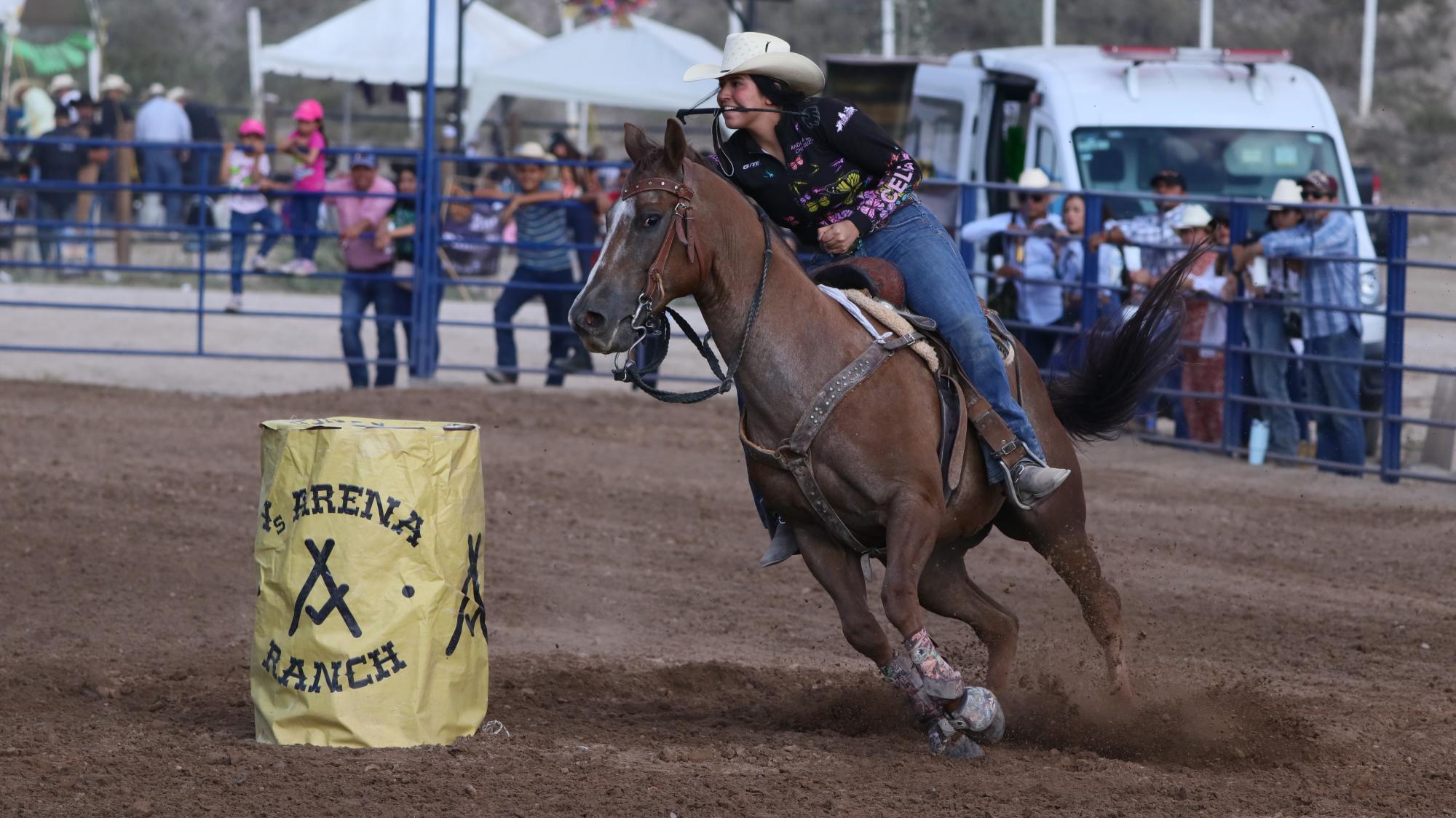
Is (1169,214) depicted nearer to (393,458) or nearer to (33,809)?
(393,458)

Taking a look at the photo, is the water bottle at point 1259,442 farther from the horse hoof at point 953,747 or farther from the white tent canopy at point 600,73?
the white tent canopy at point 600,73

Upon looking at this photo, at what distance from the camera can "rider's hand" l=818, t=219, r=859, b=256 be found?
16.9ft

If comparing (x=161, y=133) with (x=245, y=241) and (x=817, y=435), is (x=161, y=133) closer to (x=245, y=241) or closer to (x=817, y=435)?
(x=245, y=241)

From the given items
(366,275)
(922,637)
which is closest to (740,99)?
(922,637)

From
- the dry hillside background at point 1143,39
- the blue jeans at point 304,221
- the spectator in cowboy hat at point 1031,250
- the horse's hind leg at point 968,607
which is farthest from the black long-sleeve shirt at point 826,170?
the dry hillside background at point 1143,39

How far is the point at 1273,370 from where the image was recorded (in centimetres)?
1115

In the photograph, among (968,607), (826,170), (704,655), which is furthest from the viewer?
(704,655)

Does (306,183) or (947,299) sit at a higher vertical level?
(306,183)

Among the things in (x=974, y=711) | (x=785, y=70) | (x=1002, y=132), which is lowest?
(x=974, y=711)

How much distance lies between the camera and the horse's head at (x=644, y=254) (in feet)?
14.6

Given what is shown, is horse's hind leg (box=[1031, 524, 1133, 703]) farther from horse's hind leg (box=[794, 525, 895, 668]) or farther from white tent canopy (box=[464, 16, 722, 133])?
white tent canopy (box=[464, 16, 722, 133])

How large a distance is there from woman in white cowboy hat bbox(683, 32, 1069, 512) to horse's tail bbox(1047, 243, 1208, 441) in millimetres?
891

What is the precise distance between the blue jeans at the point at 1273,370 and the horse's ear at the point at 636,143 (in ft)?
24.1

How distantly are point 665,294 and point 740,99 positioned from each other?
0.78 meters
